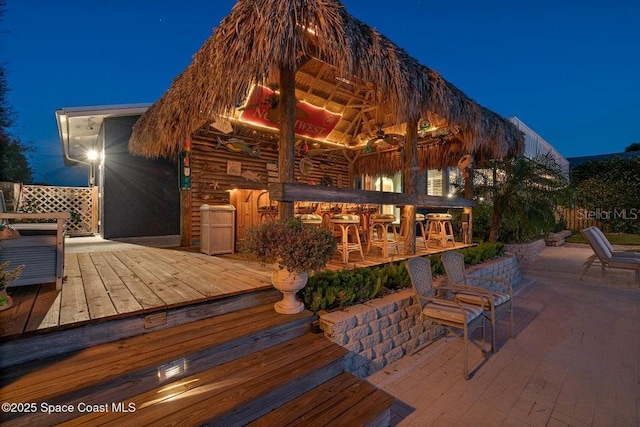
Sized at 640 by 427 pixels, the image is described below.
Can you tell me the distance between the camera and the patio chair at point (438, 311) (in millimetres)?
2838

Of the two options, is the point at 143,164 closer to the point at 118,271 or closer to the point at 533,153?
the point at 118,271

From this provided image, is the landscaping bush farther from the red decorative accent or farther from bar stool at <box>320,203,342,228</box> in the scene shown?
the red decorative accent

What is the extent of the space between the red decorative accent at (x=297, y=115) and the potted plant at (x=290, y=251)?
10.6 ft

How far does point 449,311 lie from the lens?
297cm

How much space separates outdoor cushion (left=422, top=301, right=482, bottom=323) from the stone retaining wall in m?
0.28

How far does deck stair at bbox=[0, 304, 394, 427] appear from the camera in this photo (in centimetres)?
156

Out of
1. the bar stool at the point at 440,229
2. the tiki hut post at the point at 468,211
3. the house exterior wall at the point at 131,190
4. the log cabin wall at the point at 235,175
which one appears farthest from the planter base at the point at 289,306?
the house exterior wall at the point at 131,190

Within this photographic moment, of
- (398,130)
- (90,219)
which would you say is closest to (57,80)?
(90,219)

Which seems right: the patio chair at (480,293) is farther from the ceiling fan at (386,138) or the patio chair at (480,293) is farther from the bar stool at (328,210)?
the ceiling fan at (386,138)

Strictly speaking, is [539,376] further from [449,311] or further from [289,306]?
[289,306]

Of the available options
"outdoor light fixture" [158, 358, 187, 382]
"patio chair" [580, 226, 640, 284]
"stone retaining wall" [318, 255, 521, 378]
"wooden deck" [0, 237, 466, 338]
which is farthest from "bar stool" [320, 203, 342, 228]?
"patio chair" [580, 226, 640, 284]

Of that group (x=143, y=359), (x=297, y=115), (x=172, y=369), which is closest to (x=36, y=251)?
(x=143, y=359)

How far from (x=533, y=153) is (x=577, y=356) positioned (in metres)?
14.7

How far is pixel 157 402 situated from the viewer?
168 centimetres
